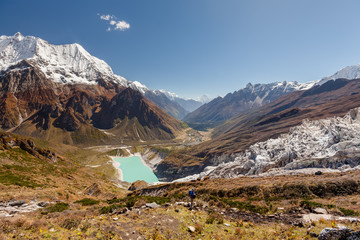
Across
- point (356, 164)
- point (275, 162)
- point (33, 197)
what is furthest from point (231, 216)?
point (275, 162)

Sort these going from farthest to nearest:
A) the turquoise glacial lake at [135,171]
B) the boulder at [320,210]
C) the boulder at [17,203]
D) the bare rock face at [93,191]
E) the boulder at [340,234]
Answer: the turquoise glacial lake at [135,171] < the bare rock face at [93,191] < the boulder at [17,203] < the boulder at [320,210] < the boulder at [340,234]

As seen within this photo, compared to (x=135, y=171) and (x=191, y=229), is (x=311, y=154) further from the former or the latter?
(x=135, y=171)

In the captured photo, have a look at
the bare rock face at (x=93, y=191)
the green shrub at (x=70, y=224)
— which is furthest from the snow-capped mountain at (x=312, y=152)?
the green shrub at (x=70, y=224)

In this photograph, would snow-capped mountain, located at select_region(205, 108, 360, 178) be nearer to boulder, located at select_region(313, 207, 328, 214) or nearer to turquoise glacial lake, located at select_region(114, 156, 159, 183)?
boulder, located at select_region(313, 207, 328, 214)

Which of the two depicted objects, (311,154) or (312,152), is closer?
(311,154)

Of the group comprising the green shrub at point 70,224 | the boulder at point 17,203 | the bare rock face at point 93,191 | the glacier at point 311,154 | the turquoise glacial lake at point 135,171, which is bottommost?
the turquoise glacial lake at point 135,171

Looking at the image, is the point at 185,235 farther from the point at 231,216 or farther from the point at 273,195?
the point at 273,195

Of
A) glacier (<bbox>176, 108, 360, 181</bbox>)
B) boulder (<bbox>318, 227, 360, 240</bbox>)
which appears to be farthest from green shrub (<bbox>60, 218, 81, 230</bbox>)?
glacier (<bbox>176, 108, 360, 181</bbox>)

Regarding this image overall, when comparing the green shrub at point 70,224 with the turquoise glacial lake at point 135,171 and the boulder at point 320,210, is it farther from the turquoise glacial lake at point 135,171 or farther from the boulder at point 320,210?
the turquoise glacial lake at point 135,171

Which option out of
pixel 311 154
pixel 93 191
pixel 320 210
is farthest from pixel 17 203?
pixel 311 154
